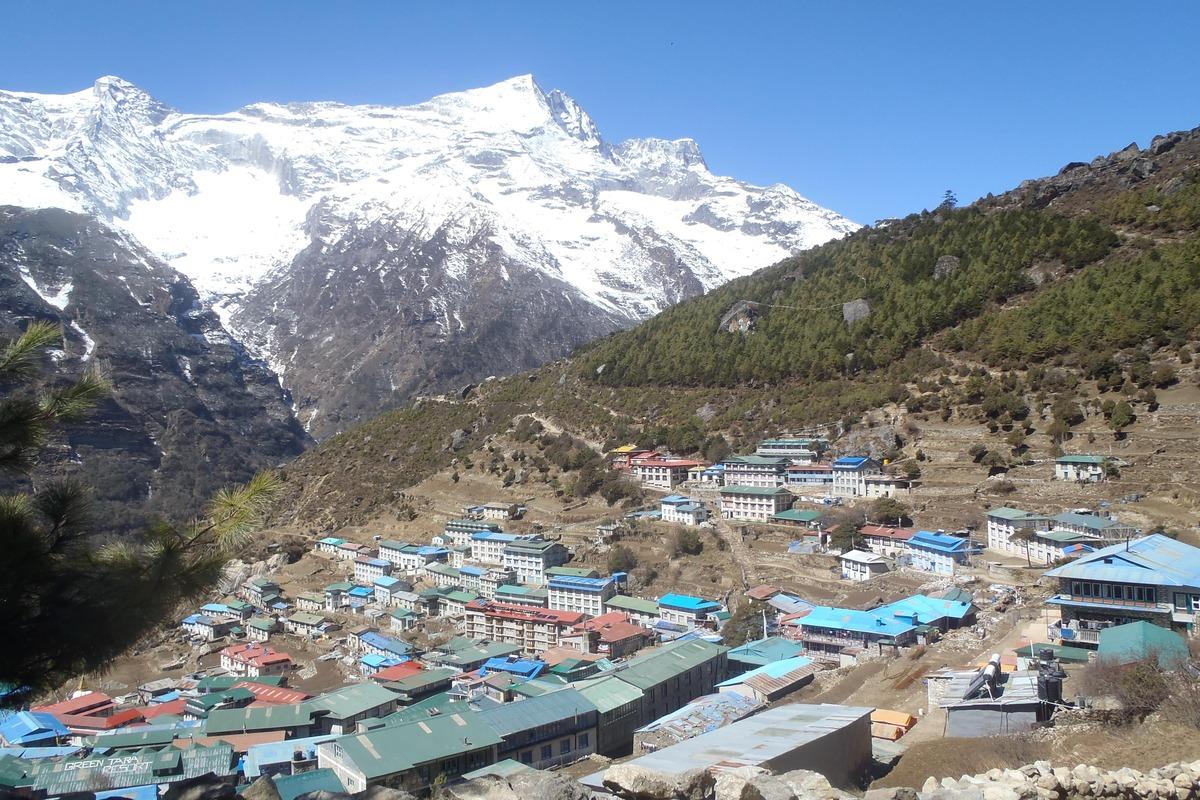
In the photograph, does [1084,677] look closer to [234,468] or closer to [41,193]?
[234,468]

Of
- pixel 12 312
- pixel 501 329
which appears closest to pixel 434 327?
pixel 501 329

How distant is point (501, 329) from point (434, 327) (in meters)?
13.9

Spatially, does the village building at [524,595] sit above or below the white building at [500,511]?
below

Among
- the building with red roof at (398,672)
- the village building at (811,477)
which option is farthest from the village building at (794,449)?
the building with red roof at (398,672)

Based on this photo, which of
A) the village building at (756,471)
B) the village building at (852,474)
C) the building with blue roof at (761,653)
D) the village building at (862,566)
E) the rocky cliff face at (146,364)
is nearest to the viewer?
the building with blue roof at (761,653)

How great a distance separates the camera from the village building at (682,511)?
4209 cm

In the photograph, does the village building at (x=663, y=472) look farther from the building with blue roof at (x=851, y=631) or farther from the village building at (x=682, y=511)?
the building with blue roof at (x=851, y=631)

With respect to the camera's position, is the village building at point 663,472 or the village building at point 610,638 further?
the village building at point 663,472

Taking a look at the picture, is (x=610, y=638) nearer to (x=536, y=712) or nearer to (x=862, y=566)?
(x=862, y=566)

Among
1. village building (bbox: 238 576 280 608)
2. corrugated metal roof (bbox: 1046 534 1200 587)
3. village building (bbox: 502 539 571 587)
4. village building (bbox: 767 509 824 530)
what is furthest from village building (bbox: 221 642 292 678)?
corrugated metal roof (bbox: 1046 534 1200 587)

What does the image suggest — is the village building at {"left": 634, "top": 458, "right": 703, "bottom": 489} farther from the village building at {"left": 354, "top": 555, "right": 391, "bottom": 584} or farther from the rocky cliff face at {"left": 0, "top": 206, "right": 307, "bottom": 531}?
the rocky cliff face at {"left": 0, "top": 206, "right": 307, "bottom": 531}

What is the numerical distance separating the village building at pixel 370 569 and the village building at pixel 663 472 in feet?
52.6

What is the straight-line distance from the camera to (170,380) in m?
128

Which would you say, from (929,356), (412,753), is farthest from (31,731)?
(929,356)
